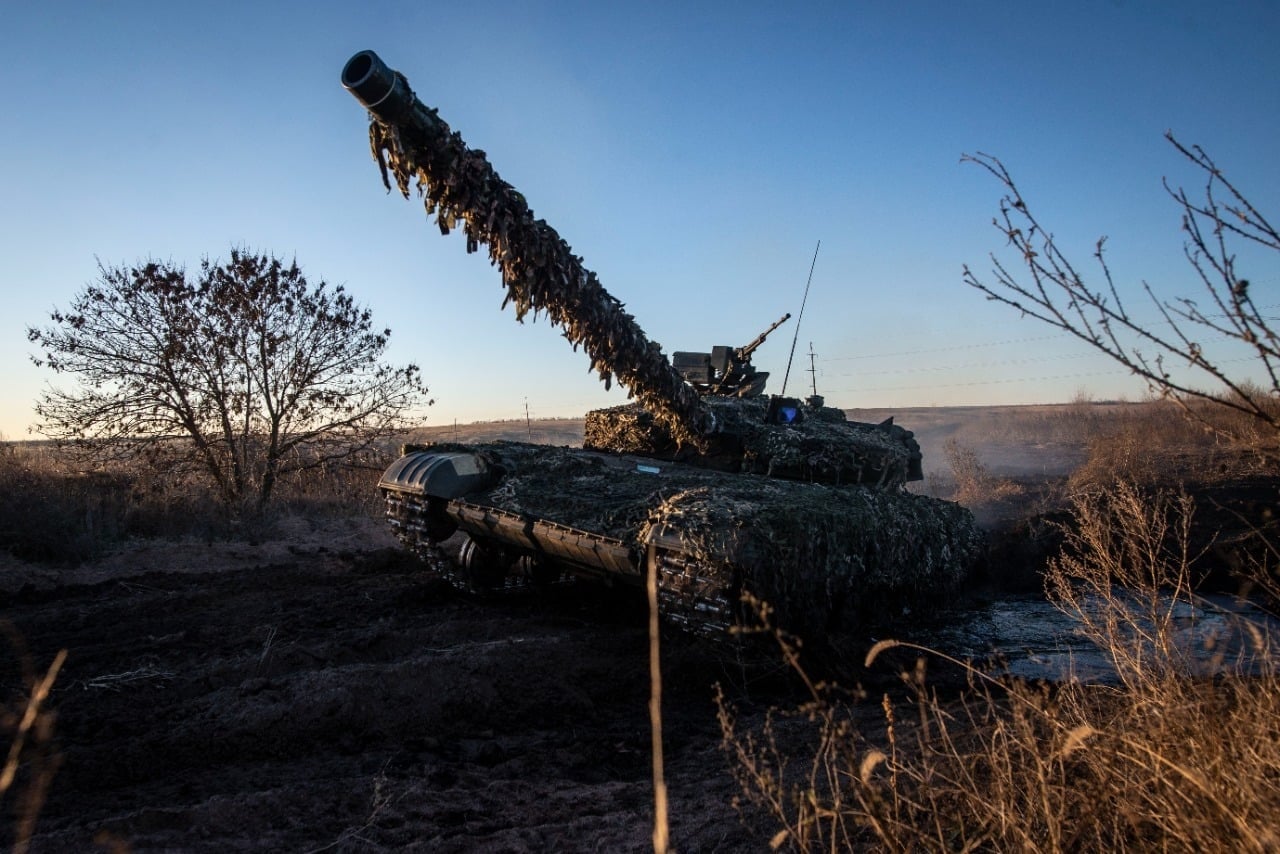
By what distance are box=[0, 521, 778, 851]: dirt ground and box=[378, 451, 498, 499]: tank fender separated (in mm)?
1074

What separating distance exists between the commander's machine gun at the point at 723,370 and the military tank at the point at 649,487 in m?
1.09

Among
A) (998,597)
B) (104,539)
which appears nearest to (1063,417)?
(998,597)

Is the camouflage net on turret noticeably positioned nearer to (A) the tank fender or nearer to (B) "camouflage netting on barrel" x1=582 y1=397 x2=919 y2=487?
(B) "camouflage netting on barrel" x1=582 y1=397 x2=919 y2=487

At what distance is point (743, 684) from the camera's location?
5328 millimetres

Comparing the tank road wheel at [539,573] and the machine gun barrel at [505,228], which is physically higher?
the machine gun barrel at [505,228]

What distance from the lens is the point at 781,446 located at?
7.59 meters

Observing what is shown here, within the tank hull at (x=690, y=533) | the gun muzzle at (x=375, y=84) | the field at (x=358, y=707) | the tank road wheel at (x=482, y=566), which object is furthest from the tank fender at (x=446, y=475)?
the gun muzzle at (x=375, y=84)

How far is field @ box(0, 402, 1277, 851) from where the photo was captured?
3176 millimetres

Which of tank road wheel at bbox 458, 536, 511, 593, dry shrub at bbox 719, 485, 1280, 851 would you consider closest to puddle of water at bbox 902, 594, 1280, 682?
dry shrub at bbox 719, 485, 1280, 851

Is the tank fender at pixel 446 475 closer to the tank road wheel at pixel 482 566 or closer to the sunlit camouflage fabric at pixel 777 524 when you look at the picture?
the sunlit camouflage fabric at pixel 777 524

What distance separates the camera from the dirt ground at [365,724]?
10.4 feet

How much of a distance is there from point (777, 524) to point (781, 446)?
2.49 metres

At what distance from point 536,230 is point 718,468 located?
9.80ft

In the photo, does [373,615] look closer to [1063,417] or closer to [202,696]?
[202,696]
